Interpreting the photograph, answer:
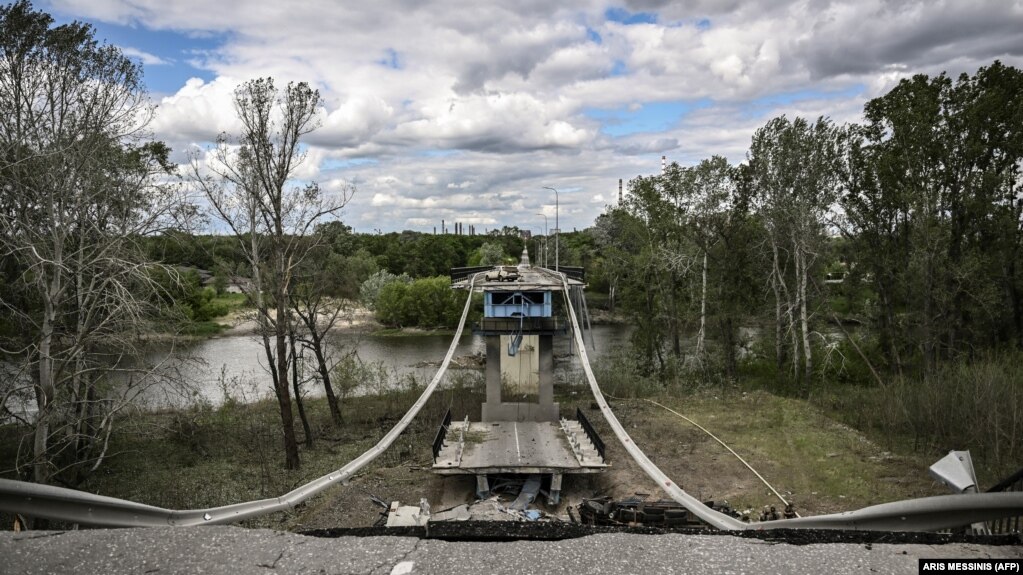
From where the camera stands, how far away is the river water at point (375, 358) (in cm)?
2783


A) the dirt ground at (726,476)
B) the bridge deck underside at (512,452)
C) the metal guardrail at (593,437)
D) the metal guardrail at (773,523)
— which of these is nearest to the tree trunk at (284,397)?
the dirt ground at (726,476)

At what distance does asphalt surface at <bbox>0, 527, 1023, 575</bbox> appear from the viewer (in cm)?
279

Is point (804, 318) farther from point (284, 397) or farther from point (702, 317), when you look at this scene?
point (284, 397)

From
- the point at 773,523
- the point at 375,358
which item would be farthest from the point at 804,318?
the point at 375,358

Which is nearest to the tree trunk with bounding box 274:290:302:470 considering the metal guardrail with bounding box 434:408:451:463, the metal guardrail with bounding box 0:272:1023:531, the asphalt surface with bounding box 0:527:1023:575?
the metal guardrail with bounding box 434:408:451:463

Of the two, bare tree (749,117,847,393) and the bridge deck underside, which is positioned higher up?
bare tree (749,117,847,393)

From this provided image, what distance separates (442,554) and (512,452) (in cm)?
1236

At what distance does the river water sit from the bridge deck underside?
807cm

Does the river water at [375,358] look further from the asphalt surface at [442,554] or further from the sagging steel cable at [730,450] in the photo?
the asphalt surface at [442,554]

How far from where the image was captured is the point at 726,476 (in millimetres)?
13727

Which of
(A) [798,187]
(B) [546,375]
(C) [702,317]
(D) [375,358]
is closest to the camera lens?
(B) [546,375]

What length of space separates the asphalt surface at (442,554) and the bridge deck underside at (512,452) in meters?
10.8

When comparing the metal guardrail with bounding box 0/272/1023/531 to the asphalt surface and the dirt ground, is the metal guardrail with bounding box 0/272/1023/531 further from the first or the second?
the dirt ground

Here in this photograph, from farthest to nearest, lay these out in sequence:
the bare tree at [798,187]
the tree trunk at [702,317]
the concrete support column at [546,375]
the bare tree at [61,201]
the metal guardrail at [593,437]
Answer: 1. the tree trunk at [702,317]
2. the bare tree at [798,187]
3. the concrete support column at [546,375]
4. the metal guardrail at [593,437]
5. the bare tree at [61,201]
